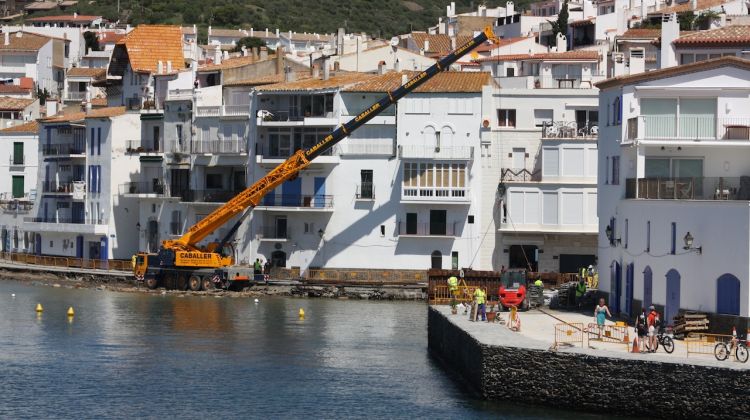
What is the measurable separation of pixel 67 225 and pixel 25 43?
5982cm

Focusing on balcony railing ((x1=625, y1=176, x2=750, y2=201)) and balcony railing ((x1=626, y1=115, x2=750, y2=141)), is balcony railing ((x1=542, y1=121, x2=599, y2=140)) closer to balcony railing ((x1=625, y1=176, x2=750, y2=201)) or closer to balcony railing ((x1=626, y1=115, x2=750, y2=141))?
balcony railing ((x1=626, y1=115, x2=750, y2=141))

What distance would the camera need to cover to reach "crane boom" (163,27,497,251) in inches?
3152

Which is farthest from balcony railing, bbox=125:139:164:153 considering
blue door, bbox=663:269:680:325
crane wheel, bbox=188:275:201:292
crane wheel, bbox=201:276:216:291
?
blue door, bbox=663:269:680:325

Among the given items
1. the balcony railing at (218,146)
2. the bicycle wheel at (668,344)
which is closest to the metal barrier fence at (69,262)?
the balcony railing at (218,146)

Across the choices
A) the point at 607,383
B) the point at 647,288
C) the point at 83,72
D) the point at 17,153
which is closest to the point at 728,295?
the point at 647,288

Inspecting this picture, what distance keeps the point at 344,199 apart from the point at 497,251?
839 cm

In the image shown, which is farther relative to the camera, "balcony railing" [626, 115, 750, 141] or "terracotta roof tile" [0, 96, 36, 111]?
"terracotta roof tile" [0, 96, 36, 111]

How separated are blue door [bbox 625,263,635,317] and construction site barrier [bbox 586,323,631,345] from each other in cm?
384

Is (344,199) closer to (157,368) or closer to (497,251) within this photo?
(497,251)

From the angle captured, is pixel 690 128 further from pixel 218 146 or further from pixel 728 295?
pixel 218 146

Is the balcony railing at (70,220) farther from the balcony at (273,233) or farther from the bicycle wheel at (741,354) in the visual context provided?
the bicycle wheel at (741,354)

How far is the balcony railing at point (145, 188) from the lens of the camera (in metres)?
94.3

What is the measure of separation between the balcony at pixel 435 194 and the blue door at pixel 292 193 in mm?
5882

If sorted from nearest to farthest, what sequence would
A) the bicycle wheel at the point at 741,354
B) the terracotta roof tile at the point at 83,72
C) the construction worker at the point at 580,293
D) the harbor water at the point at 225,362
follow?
the bicycle wheel at the point at 741,354, the harbor water at the point at 225,362, the construction worker at the point at 580,293, the terracotta roof tile at the point at 83,72
